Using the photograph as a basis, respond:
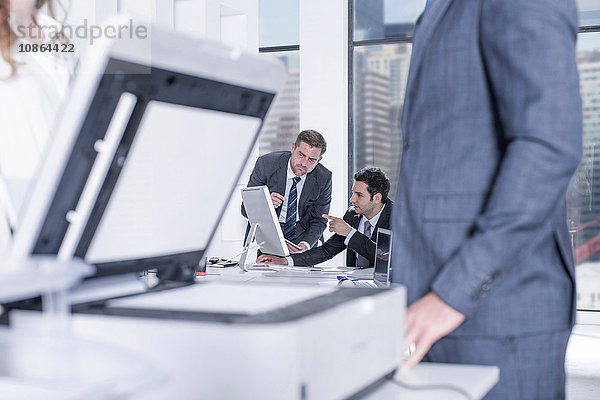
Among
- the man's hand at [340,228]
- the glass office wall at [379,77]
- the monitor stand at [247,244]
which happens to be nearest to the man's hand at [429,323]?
the monitor stand at [247,244]

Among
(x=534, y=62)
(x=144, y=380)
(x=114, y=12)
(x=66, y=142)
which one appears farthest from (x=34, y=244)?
(x=114, y=12)

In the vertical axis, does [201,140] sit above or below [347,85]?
below

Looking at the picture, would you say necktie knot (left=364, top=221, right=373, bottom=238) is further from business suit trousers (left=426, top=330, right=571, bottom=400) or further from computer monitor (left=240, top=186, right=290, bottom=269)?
business suit trousers (left=426, top=330, right=571, bottom=400)

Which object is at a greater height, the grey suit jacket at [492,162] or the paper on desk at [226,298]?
the grey suit jacket at [492,162]

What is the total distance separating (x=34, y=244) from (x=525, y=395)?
31.4 inches

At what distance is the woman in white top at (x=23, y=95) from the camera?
3.49 feet

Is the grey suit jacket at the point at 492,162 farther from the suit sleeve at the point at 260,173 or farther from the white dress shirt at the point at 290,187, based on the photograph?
the suit sleeve at the point at 260,173

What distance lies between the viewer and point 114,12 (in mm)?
4941

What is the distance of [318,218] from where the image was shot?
522 centimetres

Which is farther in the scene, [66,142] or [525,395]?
[525,395]

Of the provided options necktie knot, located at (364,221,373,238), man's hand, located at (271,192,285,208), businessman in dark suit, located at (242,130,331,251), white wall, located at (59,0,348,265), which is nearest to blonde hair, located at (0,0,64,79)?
necktie knot, located at (364,221,373,238)

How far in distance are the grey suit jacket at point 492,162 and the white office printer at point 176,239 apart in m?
0.18

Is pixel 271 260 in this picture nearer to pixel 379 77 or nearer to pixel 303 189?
pixel 303 189

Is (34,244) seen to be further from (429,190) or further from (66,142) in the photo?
(429,190)
